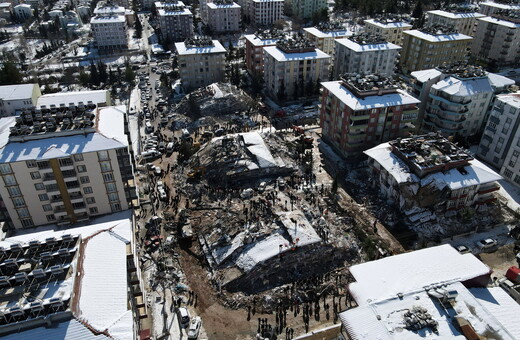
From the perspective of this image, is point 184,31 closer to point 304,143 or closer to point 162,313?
point 304,143

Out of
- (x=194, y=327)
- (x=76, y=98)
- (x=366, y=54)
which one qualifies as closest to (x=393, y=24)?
(x=366, y=54)

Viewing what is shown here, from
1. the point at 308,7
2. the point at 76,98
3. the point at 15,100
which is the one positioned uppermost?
the point at 15,100

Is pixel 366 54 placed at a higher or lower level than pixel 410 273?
higher

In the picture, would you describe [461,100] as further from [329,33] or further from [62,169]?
[62,169]

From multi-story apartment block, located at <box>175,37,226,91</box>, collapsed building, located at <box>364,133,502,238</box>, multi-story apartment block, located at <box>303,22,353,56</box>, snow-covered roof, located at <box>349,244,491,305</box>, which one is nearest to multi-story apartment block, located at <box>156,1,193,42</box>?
multi-story apartment block, located at <box>175,37,226,91</box>

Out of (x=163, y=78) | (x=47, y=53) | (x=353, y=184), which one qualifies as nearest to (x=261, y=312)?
(x=353, y=184)

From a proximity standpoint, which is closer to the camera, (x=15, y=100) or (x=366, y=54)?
(x=15, y=100)
